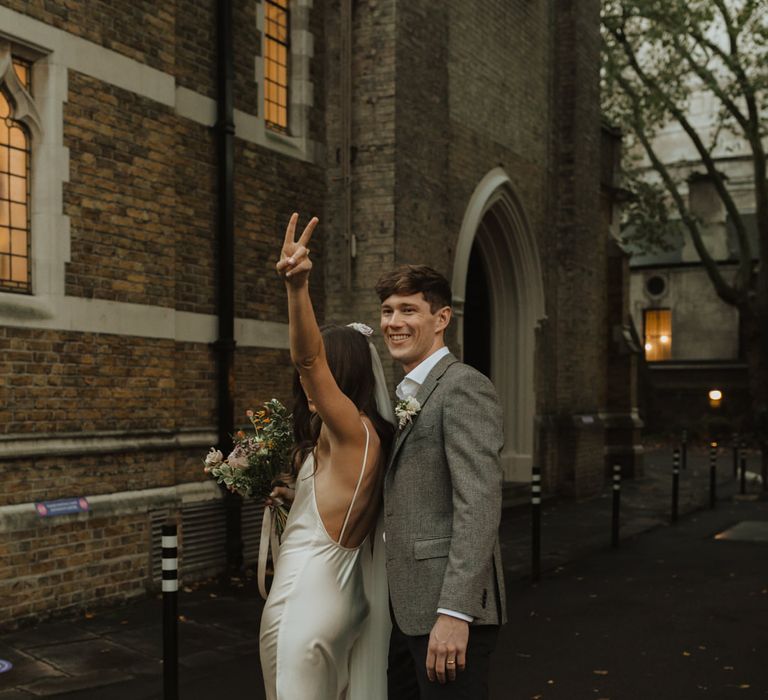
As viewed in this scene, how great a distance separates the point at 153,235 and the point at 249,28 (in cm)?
303

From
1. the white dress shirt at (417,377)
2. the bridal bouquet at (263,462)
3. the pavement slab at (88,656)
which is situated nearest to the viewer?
the white dress shirt at (417,377)

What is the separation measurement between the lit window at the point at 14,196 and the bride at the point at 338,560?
18.6 feet

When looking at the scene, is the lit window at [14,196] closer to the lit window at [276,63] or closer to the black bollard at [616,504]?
the lit window at [276,63]

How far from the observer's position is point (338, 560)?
3262 millimetres

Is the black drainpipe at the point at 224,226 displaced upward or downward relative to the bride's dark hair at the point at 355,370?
upward

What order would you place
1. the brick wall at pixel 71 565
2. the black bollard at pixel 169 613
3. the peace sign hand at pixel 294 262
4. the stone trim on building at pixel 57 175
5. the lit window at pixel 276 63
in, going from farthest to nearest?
the lit window at pixel 276 63
the stone trim on building at pixel 57 175
the brick wall at pixel 71 565
the black bollard at pixel 169 613
the peace sign hand at pixel 294 262

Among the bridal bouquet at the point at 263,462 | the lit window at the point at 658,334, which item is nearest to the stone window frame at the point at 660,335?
the lit window at the point at 658,334

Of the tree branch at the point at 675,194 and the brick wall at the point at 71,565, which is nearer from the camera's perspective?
the brick wall at the point at 71,565

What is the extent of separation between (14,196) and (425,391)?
6.16 m

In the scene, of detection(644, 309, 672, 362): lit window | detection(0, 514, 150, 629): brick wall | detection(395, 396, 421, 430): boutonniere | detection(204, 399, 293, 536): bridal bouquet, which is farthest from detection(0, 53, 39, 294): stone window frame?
detection(644, 309, 672, 362): lit window

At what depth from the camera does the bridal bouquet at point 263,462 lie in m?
3.73

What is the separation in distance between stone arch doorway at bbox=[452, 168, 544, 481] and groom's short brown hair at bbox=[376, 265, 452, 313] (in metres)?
13.2

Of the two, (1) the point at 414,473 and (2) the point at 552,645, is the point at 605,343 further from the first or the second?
(1) the point at 414,473

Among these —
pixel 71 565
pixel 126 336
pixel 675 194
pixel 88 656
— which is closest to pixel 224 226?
pixel 126 336
